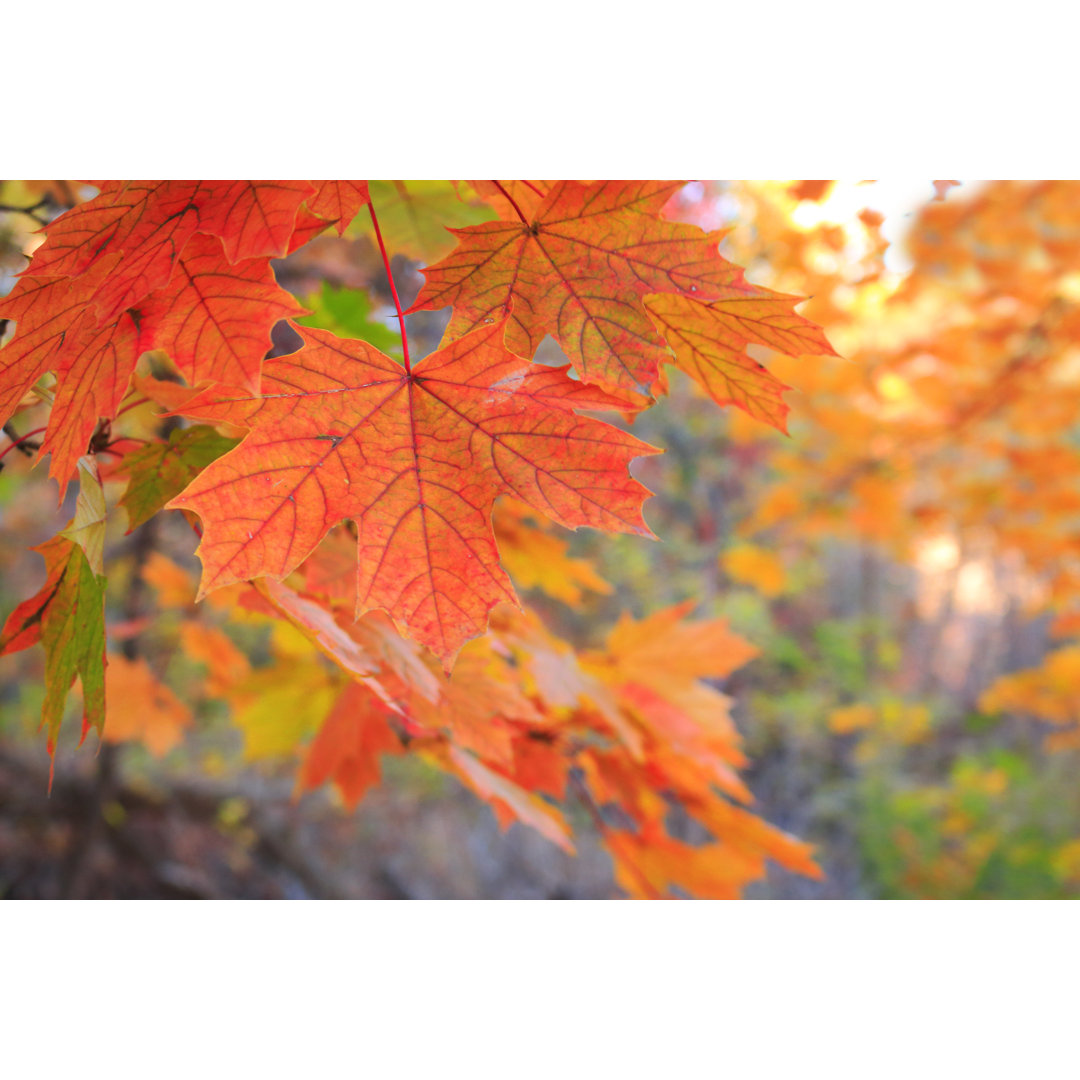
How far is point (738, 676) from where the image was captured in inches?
172

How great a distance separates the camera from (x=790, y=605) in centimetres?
566

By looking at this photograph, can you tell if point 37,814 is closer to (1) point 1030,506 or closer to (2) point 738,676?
(2) point 738,676

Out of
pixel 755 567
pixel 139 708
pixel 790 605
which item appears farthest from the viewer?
pixel 790 605

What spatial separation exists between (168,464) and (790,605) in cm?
542

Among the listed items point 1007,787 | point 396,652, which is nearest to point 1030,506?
point 1007,787

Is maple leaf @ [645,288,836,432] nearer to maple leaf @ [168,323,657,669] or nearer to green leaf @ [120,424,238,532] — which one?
maple leaf @ [168,323,657,669]

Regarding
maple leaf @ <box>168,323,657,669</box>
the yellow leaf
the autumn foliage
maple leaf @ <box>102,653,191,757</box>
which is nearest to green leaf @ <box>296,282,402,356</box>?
the autumn foliage

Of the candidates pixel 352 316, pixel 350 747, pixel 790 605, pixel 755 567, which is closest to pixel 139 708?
pixel 350 747

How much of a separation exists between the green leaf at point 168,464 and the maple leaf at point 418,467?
155 millimetres

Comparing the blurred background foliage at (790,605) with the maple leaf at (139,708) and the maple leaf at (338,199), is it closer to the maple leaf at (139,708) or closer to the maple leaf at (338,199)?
the maple leaf at (139,708)

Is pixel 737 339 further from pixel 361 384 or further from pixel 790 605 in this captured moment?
pixel 790 605

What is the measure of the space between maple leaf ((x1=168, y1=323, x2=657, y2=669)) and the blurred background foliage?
1.00 m

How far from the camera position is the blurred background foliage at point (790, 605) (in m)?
2.77
